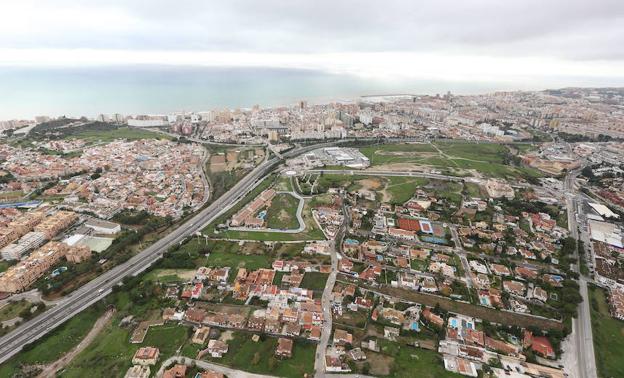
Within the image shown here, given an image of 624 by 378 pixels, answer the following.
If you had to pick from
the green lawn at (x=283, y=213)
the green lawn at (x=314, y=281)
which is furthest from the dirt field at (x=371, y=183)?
the green lawn at (x=314, y=281)

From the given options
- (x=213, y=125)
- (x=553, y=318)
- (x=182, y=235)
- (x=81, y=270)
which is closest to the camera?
(x=553, y=318)

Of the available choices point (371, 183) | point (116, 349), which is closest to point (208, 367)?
point (116, 349)

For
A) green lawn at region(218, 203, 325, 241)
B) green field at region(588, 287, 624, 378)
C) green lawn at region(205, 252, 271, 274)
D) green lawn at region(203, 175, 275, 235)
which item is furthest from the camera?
green lawn at region(203, 175, 275, 235)

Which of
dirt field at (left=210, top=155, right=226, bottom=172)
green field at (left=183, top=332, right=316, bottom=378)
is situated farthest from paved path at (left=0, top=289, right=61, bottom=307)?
dirt field at (left=210, top=155, right=226, bottom=172)

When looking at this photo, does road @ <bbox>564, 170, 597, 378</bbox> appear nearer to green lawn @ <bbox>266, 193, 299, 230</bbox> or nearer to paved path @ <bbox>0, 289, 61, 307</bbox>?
green lawn @ <bbox>266, 193, 299, 230</bbox>

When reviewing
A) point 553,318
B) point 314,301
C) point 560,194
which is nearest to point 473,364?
point 553,318

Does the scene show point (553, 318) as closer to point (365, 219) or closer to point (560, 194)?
point (365, 219)

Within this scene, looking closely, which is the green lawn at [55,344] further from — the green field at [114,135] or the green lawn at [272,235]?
the green field at [114,135]
